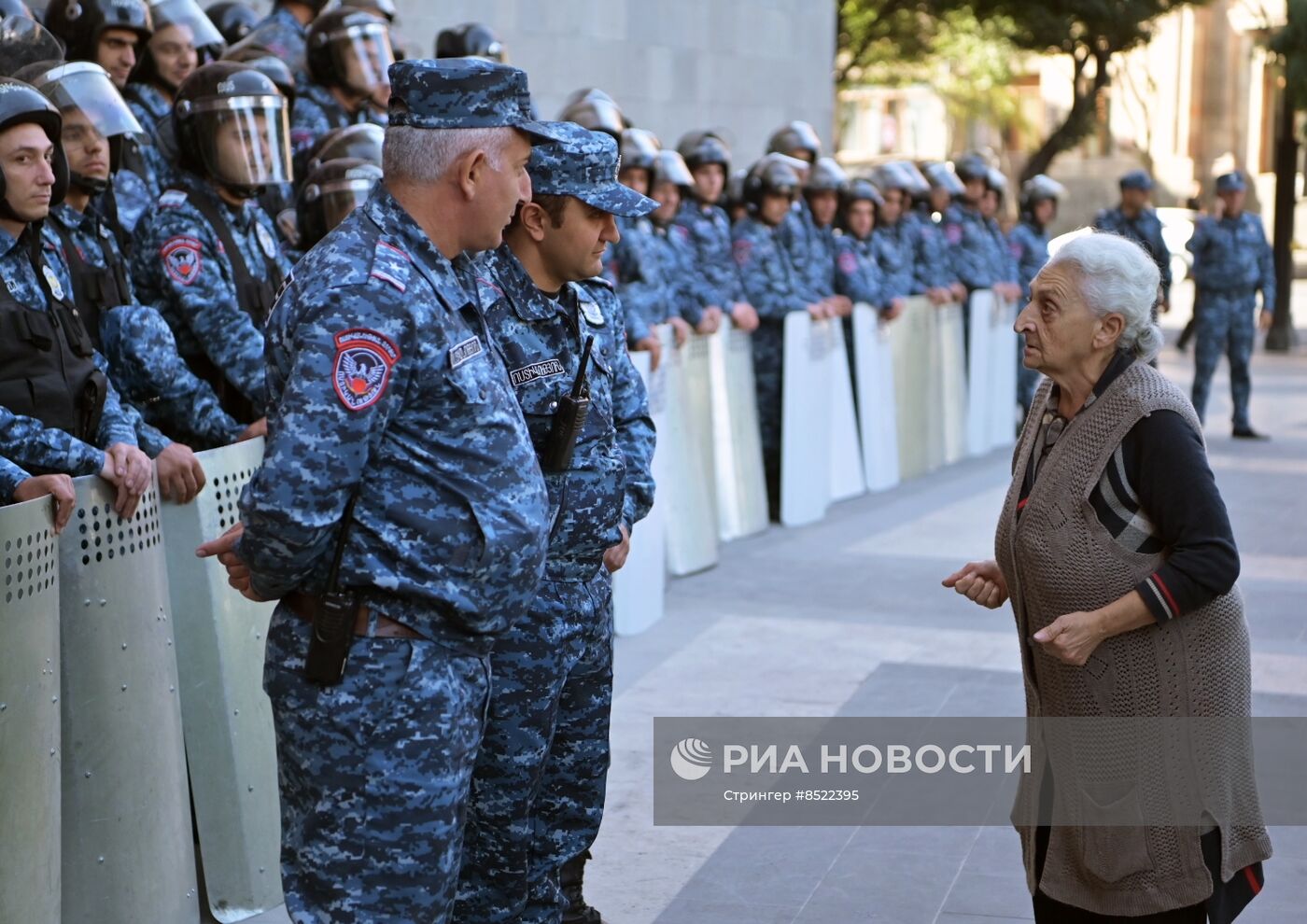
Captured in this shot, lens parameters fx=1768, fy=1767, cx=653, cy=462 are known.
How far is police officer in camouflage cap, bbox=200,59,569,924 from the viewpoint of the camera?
2.64 m

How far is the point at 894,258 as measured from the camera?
12.1 m

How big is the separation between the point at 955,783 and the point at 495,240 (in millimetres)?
3054

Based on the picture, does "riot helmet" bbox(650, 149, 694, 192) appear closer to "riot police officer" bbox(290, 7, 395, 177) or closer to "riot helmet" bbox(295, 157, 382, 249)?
"riot police officer" bbox(290, 7, 395, 177)

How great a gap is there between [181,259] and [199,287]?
4.0 inches

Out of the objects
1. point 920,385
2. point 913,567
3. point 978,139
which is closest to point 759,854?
point 913,567

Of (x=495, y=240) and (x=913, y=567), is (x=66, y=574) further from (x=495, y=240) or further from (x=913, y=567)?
(x=913, y=567)

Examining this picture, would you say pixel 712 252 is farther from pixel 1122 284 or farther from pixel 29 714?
pixel 29 714

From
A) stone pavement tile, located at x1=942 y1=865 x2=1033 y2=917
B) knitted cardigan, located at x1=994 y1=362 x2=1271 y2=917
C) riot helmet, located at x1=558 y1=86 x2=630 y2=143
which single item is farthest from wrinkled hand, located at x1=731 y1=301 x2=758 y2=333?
knitted cardigan, located at x1=994 y1=362 x2=1271 y2=917

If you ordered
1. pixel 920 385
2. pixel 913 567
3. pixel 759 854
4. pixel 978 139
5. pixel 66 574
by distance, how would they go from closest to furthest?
1. pixel 66 574
2. pixel 759 854
3. pixel 913 567
4. pixel 920 385
5. pixel 978 139


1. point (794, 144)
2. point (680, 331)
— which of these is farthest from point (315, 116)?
point (794, 144)

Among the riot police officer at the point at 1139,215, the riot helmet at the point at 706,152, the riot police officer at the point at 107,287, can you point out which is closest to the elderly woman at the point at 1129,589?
Answer: the riot police officer at the point at 107,287

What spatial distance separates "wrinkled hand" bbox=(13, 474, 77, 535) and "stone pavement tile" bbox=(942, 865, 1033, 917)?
2.28 meters

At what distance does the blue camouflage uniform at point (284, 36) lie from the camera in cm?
775

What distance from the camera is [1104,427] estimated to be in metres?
3.25
